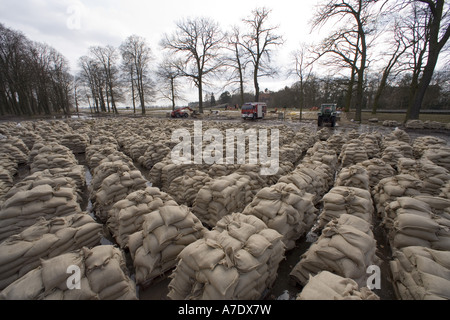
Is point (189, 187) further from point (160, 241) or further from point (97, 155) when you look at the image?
point (97, 155)

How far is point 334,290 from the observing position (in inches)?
59.9

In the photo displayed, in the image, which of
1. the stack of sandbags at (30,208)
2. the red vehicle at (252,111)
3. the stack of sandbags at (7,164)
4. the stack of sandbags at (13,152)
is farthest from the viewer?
the red vehicle at (252,111)

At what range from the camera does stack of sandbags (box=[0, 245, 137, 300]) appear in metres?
1.49

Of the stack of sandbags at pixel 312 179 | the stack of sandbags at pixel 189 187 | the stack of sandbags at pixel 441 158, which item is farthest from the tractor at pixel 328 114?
the stack of sandbags at pixel 189 187

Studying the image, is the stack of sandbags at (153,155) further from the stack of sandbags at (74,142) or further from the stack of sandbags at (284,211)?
the stack of sandbags at (284,211)

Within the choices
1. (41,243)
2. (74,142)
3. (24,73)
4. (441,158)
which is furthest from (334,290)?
(24,73)

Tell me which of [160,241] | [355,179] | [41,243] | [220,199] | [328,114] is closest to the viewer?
[41,243]

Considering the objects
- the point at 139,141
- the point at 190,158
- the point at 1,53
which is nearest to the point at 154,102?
the point at 1,53

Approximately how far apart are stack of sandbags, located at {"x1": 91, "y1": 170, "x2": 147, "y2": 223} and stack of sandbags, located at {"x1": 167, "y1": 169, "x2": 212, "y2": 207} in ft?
2.84

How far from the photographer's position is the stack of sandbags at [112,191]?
11.4ft

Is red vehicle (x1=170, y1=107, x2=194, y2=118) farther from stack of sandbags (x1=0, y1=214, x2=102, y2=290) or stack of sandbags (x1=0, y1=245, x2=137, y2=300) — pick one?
stack of sandbags (x1=0, y1=245, x2=137, y2=300)

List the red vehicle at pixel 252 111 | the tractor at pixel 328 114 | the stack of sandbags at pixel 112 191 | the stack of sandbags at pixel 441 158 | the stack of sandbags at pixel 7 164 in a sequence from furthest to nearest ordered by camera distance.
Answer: the red vehicle at pixel 252 111
the tractor at pixel 328 114
the stack of sandbags at pixel 7 164
the stack of sandbags at pixel 441 158
the stack of sandbags at pixel 112 191

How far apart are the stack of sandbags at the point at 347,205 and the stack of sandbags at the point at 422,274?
0.76 metres

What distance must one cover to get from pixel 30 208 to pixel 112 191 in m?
1.08
